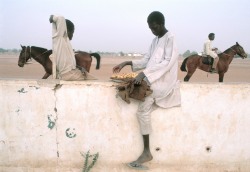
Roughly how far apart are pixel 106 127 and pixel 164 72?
1073 millimetres

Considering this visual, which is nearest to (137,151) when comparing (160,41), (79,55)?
(160,41)

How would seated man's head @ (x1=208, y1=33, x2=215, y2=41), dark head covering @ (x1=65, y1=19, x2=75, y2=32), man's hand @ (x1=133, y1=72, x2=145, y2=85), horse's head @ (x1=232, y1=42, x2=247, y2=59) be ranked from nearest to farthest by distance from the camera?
man's hand @ (x1=133, y1=72, x2=145, y2=85), dark head covering @ (x1=65, y1=19, x2=75, y2=32), seated man's head @ (x1=208, y1=33, x2=215, y2=41), horse's head @ (x1=232, y1=42, x2=247, y2=59)

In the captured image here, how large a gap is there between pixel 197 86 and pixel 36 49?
7826 millimetres

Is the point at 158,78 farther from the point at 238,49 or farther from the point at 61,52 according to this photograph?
the point at 238,49

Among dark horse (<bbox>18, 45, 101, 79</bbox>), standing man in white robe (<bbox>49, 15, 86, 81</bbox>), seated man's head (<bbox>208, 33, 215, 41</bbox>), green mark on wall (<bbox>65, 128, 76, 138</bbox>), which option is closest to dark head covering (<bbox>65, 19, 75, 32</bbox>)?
standing man in white robe (<bbox>49, 15, 86, 81</bbox>)

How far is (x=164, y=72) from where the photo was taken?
393 centimetres

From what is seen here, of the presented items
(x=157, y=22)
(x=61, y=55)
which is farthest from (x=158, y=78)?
(x=61, y=55)

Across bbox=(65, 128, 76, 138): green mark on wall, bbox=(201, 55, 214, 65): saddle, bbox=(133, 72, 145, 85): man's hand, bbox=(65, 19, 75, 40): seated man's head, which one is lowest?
bbox=(65, 128, 76, 138): green mark on wall

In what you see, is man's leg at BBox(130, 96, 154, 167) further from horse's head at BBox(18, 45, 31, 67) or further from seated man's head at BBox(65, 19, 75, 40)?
horse's head at BBox(18, 45, 31, 67)

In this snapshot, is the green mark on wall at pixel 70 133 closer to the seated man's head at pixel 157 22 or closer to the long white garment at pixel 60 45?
the long white garment at pixel 60 45

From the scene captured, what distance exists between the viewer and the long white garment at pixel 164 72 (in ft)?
12.8

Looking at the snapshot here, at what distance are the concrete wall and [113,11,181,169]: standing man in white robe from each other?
0.13 meters

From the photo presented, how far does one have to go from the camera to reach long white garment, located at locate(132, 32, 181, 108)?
3914 millimetres

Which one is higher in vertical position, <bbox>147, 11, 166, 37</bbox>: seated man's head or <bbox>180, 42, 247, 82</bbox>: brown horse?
<bbox>147, 11, 166, 37</bbox>: seated man's head
